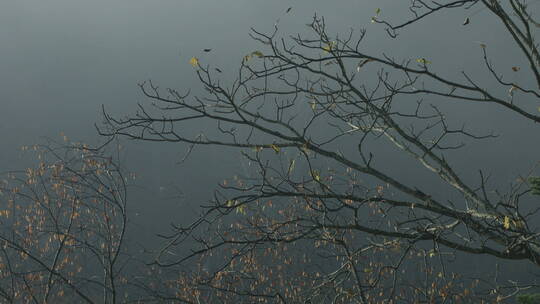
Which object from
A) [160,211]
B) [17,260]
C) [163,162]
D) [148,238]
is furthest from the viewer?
[163,162]

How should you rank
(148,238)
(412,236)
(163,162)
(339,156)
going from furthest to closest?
(163,162) → (148,238) → (339,156) → (412,236)

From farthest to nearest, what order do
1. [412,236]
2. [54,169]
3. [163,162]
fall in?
[163,162] → [54,169] → [412,236]

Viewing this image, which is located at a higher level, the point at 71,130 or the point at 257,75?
the point at 71,130

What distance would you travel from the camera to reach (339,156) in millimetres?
4391

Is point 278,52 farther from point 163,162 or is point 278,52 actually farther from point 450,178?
point 163,162

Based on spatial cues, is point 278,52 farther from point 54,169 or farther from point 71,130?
point 71,130

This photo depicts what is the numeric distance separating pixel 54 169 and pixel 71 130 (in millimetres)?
25888

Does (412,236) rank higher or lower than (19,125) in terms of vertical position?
lower

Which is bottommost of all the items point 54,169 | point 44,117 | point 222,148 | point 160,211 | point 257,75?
point 257,75

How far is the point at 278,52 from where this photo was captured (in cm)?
450

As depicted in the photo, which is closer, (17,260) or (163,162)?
(17,260)

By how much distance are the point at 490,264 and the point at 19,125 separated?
952 inches

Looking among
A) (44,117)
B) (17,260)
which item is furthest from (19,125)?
(17,260)

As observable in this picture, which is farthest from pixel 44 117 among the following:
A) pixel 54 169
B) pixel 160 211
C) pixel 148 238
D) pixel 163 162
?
pixel 54 169
